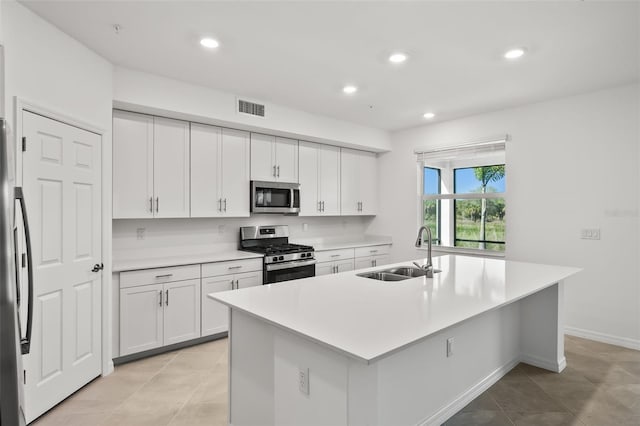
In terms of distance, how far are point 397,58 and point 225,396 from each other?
2.90 meters

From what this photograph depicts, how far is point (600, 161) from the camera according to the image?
3770mm

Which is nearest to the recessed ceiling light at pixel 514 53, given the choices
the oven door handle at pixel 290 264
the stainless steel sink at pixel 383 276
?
the stainless steel sink at pixel 383 276

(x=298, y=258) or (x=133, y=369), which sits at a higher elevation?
(x=298, y=258)

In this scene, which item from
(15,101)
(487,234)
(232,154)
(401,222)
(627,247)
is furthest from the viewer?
(401,222)

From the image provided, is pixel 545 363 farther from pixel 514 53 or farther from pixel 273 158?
pixel 273 158

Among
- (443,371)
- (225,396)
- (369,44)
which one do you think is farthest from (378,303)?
(369,44)

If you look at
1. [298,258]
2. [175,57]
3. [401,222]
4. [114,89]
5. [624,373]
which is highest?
[175,57]

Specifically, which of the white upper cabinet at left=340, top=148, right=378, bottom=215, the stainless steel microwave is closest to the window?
the white upper cabinet at left=340, top=148, right=378, bottom=215

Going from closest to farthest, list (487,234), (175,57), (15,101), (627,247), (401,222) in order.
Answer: (15,101) < (175,57) < (627,247) < (487,234) < (401,222)

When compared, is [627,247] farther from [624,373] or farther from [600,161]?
[624,373]

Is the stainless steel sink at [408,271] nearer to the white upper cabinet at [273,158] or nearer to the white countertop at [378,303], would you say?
the white countertop at [378,303]

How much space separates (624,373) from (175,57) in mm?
4487

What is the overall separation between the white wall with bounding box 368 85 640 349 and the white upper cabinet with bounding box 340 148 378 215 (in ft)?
5.28

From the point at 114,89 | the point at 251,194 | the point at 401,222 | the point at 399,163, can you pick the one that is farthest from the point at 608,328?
the point at 114,89
